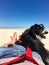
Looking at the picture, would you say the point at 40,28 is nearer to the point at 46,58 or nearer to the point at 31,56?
the point at 46,58

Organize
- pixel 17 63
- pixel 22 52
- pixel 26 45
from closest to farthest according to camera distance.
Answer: pixel 17 63
pixel 22 52
pixel 26 45

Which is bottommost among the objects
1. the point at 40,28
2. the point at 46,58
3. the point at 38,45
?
the point at 46,58

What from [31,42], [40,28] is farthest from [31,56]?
[40,28]

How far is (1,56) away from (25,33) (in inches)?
23.8

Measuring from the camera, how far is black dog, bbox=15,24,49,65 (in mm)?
2301

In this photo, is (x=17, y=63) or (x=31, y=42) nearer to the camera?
(x=17, y=63)

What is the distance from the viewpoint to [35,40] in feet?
7.75

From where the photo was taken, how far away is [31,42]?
7.57ft

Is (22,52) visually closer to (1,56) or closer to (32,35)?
(1,56)

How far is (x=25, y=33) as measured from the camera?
7.85ft

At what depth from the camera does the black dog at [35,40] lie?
2.30 meters

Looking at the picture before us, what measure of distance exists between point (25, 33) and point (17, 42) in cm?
16

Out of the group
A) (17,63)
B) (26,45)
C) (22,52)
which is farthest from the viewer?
(26,45)

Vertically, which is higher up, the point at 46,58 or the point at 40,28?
the point at 40,28
